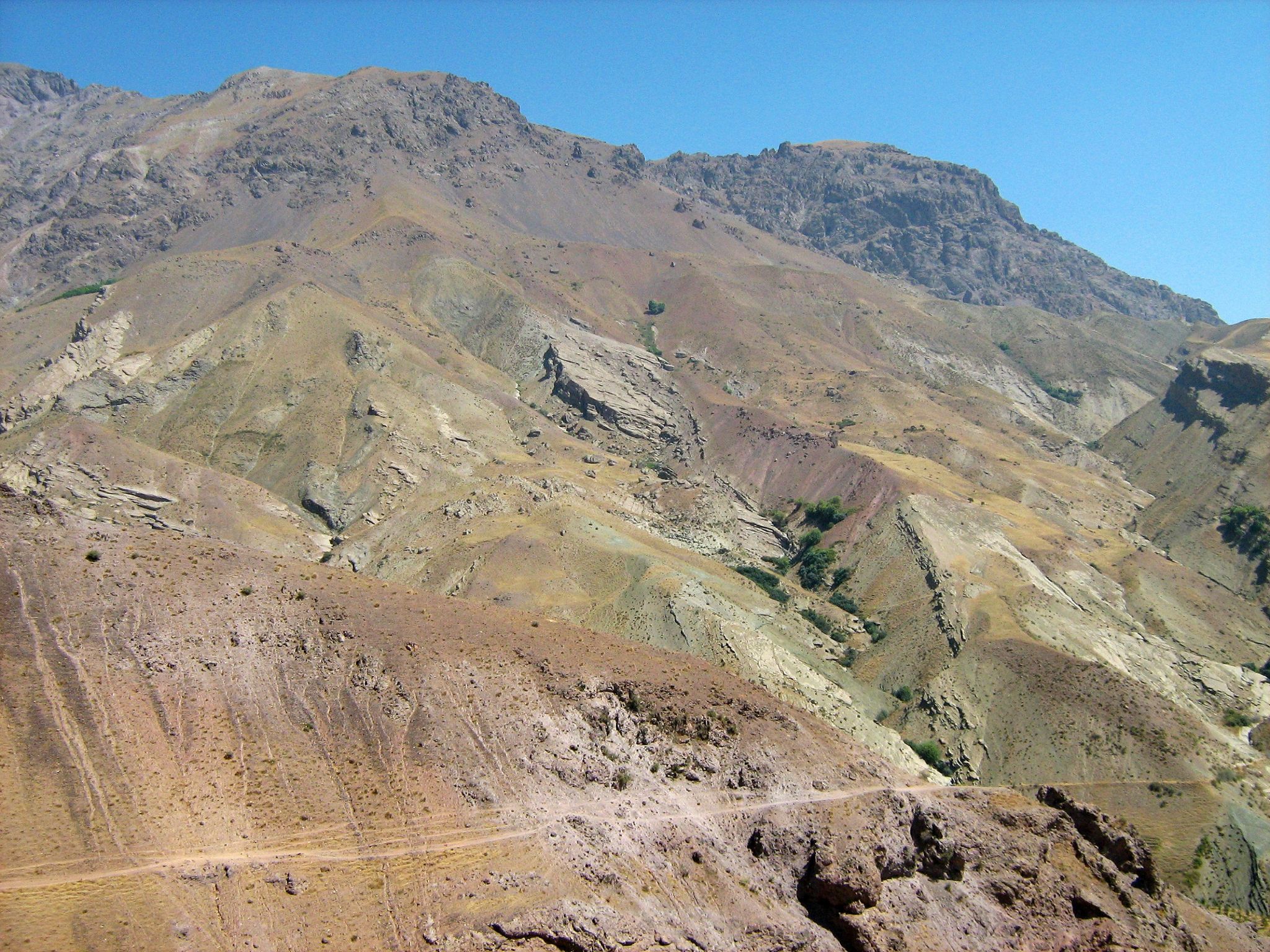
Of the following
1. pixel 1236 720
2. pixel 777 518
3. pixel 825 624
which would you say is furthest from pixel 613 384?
pixel 1236 720

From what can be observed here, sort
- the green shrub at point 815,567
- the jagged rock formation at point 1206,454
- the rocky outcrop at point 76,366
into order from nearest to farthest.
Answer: the green shrub at point 815,567, the rocky outcrop at point 76,366, the jagged rock formation at point 1206,454

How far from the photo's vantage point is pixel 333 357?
363 ft

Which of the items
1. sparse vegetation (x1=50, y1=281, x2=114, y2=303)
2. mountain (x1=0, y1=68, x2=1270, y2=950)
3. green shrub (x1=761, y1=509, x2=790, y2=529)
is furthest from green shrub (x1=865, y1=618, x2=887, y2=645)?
sparse vegetation (x1=50, y1=281, x2=114, y2=303)

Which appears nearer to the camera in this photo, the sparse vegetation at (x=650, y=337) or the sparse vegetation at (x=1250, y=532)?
the sparse vegetation at (x=1250, y=532)

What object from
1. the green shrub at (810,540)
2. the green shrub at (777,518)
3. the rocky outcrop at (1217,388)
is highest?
the rocky outcrop at (1217,388)

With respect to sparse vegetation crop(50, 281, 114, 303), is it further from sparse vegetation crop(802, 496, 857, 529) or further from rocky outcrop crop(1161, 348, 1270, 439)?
rocky outcrop crop(1161, 348, 1270, 439)

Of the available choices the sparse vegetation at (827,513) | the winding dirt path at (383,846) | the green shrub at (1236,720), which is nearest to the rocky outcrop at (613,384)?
the sparse vegetation at (827,513)

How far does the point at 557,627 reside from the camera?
43812 millimetres

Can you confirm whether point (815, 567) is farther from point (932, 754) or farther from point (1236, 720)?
point (1236, 720)

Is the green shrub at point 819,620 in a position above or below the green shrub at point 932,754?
above

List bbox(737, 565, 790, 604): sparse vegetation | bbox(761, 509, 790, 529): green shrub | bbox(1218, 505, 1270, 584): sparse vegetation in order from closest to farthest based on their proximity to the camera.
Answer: bbox(737, 565, 790, 604): sparse vegetation
bbox(1218, 505, 1270, 584): sparse vegetation
bbox(761, 509, 790, 529): green shrub

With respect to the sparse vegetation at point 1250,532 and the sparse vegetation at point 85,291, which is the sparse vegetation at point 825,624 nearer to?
the sparse vegetation at point 1250,532

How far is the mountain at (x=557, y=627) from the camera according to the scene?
1175 inches

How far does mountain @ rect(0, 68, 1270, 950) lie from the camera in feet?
97.9
